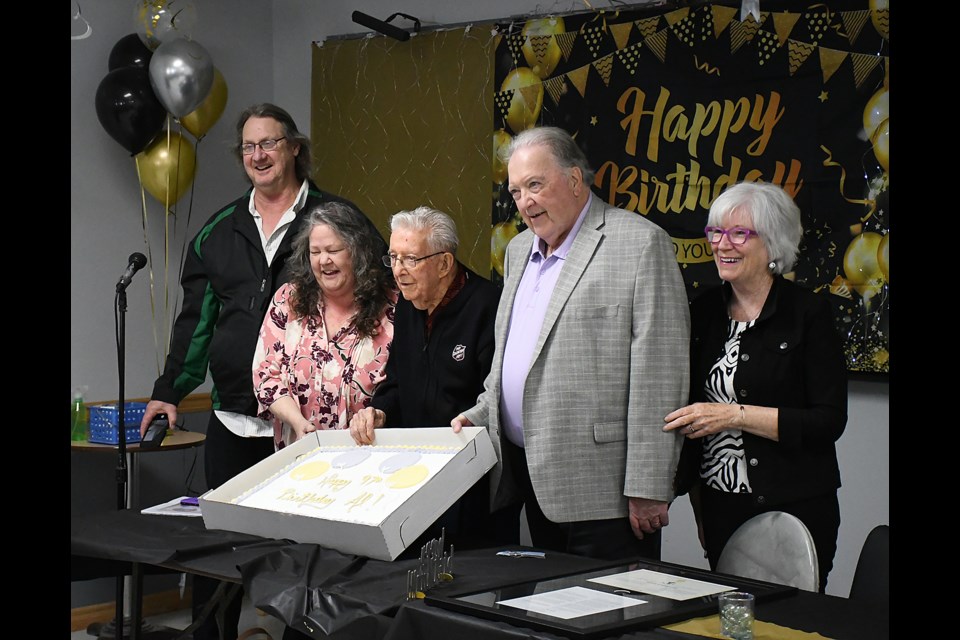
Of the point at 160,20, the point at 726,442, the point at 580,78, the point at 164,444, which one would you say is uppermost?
the point at 160,20

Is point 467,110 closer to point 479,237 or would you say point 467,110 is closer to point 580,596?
point 479,237

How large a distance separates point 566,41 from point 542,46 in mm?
125

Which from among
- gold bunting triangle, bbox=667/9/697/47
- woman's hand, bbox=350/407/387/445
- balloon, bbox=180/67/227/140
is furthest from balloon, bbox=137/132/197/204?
woman's hand, bbox=350/407/387/445

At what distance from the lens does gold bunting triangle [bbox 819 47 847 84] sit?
3.67 metres

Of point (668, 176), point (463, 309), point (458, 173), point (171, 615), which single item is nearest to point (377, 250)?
point (463, 309)

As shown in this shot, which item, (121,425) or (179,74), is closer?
(121,425)

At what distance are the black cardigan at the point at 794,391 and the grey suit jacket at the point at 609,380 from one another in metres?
0.16

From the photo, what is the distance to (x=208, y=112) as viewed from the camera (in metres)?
4.59

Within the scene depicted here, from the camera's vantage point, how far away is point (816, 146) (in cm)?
374

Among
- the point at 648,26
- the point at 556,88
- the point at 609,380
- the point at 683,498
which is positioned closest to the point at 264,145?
the point at 609,380

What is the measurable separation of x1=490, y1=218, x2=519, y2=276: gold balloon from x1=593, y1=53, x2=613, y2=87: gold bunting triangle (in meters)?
0.71

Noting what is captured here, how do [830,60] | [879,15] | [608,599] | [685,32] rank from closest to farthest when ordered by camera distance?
[608,599] < [879,15] < [830,60] < [685,32]

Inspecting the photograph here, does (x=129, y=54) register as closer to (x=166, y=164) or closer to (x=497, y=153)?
(x=166, y=164)

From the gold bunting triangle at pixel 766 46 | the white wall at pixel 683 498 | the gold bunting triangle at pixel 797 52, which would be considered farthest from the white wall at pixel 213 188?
the gold bunting triangle at pixel 797 52
